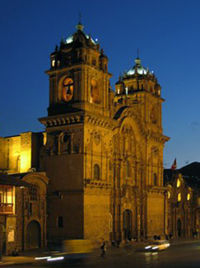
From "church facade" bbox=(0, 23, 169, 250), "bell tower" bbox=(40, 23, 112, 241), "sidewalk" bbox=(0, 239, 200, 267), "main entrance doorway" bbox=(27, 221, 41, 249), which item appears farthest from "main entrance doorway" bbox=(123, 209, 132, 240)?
"main entrance doorway" bbox=(27, 221, 41, 249)

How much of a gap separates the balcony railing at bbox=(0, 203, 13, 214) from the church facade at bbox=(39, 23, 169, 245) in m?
8.03

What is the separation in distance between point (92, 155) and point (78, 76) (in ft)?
31.3

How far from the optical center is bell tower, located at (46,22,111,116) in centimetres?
5797

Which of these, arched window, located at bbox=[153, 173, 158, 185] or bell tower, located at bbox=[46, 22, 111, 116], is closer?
bell tower, located at bbox=[46, 22, 111, 116]

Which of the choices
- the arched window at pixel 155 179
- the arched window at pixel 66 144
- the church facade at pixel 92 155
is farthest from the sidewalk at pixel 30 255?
the arched window at pixel 155 179

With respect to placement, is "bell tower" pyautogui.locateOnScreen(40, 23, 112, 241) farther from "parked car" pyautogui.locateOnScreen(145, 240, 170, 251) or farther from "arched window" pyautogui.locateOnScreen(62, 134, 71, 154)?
"parked car" pyautogui.locateOnScreen(145, 240, 170, 251)

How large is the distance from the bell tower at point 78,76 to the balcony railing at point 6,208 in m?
14.3

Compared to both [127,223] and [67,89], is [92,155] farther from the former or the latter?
[127,223]

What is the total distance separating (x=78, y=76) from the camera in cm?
5819

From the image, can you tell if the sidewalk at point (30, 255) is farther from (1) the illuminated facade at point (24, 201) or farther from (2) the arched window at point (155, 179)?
(2) the arched window at point (155, 179)

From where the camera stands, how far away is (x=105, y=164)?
60.0m

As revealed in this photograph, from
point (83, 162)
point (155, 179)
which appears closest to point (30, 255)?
point (83, 162)

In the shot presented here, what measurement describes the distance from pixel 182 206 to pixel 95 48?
35.6m

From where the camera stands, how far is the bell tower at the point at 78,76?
190 ft
